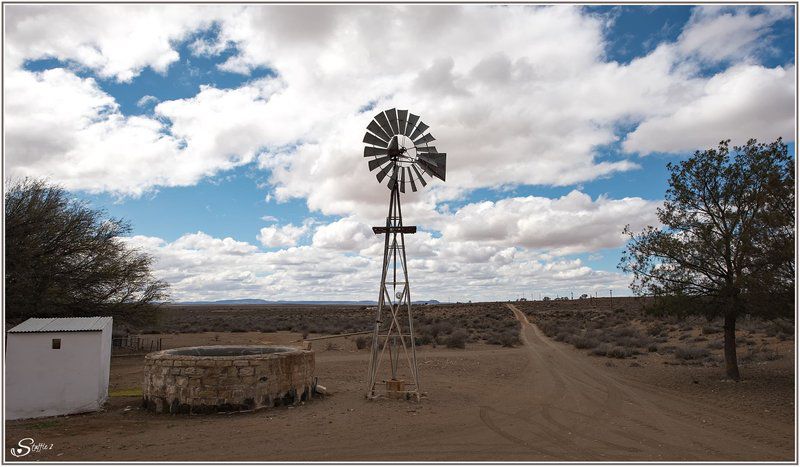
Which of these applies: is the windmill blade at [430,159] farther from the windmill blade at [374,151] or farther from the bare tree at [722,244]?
the bare tree at [722,244]

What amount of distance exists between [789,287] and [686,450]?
22.6ft

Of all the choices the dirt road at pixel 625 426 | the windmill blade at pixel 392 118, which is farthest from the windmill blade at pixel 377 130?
the dirt road at pixel 625 426

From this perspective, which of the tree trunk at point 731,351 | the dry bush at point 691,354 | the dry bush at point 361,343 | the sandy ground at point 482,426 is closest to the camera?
the sandy ground at point 482,426

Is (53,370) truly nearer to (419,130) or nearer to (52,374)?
(52,374)

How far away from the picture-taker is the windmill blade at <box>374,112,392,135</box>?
15.2 m

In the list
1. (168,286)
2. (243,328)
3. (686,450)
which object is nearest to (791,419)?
(686,450)

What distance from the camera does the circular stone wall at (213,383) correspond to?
13.5 meters

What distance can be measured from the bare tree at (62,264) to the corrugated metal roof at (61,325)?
8.86 metres

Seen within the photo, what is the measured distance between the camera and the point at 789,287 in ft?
47.2

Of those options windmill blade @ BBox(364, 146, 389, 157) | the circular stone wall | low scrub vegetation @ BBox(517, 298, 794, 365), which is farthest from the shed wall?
low scrub vegetation @ BBox(517, 298, 794, 365)

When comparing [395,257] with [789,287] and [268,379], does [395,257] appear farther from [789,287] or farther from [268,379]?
[789,287]

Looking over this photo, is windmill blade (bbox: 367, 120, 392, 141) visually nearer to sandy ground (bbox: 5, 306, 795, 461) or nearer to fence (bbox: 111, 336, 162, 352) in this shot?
sandy ground (bbox: 5, 306, 795, 461)

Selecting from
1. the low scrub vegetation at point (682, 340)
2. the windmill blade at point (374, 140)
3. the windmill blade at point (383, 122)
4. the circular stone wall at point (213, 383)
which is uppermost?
the windmill blade at point (383, 122)

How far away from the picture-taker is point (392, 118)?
15.3 meters
